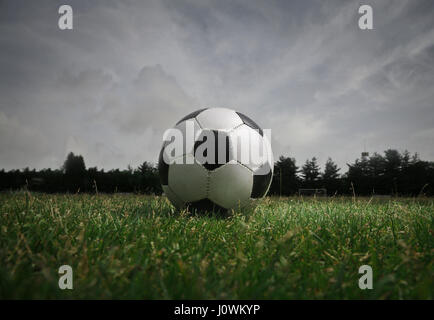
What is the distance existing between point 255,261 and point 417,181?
43.3 m

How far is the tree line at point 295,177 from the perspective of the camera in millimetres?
27219

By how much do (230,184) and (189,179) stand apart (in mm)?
583

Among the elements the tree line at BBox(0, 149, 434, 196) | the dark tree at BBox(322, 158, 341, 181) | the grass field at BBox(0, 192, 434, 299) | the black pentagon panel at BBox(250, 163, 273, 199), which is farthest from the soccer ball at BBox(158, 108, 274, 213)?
the dark tree at BBox(322, 158, 341, 181)

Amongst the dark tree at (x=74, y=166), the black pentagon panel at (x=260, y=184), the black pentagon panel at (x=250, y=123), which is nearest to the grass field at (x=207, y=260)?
the black pentagon panel at (x=260, y=184)

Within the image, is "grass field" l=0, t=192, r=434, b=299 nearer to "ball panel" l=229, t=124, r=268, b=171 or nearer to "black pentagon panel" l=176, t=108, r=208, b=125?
A: "ball panel" l=229, t=124, r=268, b=171

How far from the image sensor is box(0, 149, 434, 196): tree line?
2722cm

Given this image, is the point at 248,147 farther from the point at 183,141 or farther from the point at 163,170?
the point at 163,170

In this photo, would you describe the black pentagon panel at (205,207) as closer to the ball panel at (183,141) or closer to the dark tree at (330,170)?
the ball panel at (183,141)

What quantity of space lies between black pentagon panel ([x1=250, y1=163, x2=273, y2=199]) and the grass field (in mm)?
791
